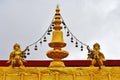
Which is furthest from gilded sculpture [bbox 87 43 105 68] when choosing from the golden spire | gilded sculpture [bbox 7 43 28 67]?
gilded sculpture [bbox 7 43 28 67]

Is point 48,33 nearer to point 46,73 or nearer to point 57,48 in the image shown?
point 57,48

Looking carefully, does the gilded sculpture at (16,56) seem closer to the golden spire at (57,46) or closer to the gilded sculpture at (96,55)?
the golden spire at (57,46)

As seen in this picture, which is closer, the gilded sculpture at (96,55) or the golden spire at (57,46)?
the gilded sculpture at (96,55)

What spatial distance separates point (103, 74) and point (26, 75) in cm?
232

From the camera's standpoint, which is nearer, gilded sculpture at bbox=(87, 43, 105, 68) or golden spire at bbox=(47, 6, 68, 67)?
gilded sculpture at bbox=(87, 43, 105, 68)

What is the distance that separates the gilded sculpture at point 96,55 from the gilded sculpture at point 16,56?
6.84ft

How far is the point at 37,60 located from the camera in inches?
508

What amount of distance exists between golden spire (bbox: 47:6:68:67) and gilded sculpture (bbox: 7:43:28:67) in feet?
2.80

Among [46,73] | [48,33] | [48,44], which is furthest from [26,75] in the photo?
[48,33]

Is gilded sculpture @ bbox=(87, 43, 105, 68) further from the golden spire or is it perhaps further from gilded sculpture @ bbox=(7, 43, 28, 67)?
gilded sculpture @ bbox=(7, 43, 28, 67)

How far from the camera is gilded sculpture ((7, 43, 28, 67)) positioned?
11.3 m

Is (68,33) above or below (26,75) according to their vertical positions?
above

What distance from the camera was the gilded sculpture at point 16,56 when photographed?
11281 millimetres

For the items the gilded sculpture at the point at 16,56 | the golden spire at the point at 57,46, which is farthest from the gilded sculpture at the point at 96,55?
the gilded sculpture at the point at 16,56
